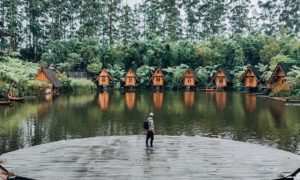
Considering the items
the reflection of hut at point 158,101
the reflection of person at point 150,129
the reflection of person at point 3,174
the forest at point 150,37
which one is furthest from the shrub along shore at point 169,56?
the reflection of person at point 3,174

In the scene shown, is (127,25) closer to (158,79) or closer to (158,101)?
(158,79)

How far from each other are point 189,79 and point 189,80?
171mm

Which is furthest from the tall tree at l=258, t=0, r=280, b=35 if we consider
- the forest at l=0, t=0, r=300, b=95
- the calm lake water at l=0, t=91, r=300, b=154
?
the calm lake water at l=0, t=91, r=300, b=154

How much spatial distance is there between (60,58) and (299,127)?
7381 cm

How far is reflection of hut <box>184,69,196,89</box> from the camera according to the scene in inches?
3639

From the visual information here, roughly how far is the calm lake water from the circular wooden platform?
112 inches

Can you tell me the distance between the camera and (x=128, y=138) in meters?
28.2

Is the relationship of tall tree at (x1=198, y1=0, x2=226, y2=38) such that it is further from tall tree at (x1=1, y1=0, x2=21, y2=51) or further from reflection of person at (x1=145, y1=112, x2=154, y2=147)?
reflection of person at (x1=145, y1=112, x2=154, y2=147)

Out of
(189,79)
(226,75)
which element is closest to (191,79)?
(189,79)

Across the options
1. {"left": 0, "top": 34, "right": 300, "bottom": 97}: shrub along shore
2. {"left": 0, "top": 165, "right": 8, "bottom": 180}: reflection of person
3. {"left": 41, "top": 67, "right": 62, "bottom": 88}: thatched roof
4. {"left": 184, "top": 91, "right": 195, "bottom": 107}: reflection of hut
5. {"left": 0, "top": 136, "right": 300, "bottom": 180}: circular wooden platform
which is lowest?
{"left": 184, "top": 91, "right": 195, "bottom": 107}: reflection of hut

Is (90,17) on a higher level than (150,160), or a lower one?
higher

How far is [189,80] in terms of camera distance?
92.9 meters

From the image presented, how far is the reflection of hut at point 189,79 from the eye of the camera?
303ft

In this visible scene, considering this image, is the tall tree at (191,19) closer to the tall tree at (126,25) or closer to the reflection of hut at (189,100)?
the tall tree at (126,25)
